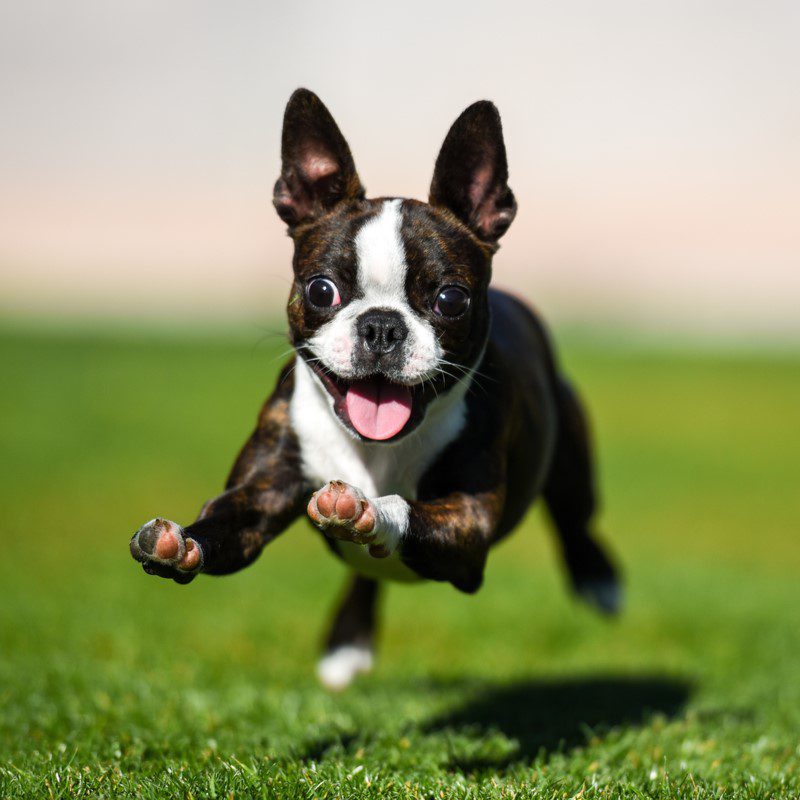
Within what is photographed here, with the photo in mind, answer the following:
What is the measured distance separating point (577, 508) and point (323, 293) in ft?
8.42

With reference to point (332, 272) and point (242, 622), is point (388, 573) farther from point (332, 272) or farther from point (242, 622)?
point (242, 622)

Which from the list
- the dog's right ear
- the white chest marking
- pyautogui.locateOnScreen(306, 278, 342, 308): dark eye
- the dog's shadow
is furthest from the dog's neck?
the dog's shadow

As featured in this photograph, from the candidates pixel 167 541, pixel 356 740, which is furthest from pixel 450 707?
pixel 167 541

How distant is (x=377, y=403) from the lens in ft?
13.1

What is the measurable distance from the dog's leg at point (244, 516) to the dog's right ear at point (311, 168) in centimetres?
67

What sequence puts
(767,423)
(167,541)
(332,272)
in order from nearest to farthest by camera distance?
(167,541) < (332,272) < (767,423)

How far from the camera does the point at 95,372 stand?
87.1 feet

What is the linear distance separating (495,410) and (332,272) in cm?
83

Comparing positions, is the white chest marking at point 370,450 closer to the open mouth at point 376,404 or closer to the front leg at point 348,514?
the open mouth at point 376,404

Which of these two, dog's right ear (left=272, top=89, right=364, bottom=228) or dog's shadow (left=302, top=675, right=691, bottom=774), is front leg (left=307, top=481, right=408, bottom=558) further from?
dog's right ear (left=272, top=89, right=364, bottom=228)

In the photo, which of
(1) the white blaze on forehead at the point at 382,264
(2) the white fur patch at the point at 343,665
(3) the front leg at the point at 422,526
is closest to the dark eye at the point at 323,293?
(1) the white blaze on forehead at the point at 382,264

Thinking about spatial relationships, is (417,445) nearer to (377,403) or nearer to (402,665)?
(377,403)

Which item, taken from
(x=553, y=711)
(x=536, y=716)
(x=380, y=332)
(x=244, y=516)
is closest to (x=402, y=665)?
(x=553, y=711)

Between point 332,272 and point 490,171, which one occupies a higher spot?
point 490,171
